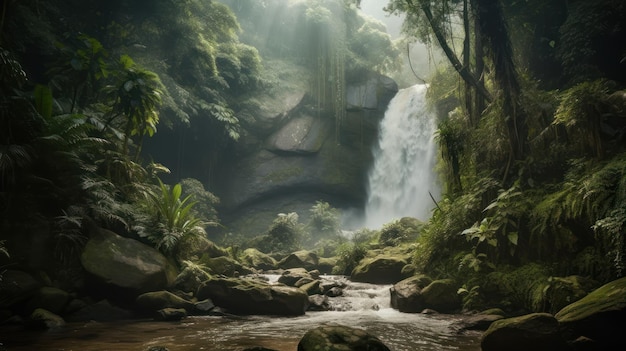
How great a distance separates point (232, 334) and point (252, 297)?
200cm

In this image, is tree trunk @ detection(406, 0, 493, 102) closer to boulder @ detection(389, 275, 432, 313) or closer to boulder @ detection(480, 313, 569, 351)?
boulder @ detection(389, 275, 432, 313)

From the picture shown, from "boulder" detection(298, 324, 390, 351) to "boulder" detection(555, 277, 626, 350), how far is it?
2.11 meters

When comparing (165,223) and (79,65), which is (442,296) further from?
(79,65)

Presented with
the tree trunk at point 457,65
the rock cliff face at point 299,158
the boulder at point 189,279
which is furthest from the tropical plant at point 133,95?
A: the rock cliff face at point 299,158

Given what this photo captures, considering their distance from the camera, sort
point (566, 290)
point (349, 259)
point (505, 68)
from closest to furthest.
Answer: point (566, 290)
point (505, 68)
point (349, 259)

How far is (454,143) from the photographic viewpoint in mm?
9633

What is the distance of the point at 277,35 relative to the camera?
87.9 feet

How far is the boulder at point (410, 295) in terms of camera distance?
780 cm

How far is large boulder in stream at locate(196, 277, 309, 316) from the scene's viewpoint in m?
7.72

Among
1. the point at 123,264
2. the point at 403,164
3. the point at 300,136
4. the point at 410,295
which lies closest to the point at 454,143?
the point at 410,295

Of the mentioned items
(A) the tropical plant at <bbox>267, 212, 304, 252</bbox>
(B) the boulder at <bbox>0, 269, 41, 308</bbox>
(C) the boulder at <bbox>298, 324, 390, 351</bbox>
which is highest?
(A) the tropical plant at <bbox>267, 212, 304, 252</bbox>

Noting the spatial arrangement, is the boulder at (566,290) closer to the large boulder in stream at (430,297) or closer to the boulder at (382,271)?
the large boulder in stream at (430,297)

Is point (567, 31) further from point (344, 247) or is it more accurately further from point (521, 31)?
point (344, 247)

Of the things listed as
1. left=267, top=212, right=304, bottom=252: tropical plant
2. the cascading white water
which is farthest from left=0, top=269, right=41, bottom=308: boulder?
the cascading white water
